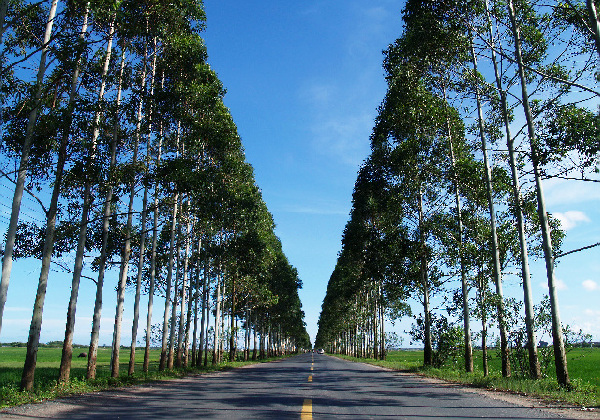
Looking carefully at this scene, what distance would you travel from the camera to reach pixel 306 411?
26.1 ft

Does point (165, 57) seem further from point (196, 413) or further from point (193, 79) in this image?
point (196, 413)

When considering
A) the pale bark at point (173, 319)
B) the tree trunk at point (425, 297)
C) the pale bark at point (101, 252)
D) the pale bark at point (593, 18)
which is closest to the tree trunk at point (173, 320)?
the pale bark at point (173, 319)

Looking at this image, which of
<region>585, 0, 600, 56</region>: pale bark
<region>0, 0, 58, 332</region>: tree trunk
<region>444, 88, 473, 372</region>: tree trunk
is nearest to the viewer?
<region>585, 0, 600, 56</region>: pale bark

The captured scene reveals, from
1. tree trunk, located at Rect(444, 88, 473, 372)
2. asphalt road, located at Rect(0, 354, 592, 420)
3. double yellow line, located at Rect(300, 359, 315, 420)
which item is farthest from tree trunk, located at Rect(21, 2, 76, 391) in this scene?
tree trunk, located at Rect(444, 88, 473, 372)

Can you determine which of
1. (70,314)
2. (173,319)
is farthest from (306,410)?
(173,319)

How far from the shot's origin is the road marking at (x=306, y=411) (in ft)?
23.9

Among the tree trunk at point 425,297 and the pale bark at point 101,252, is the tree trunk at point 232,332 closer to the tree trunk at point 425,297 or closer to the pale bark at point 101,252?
the tree trunk at point 425,297

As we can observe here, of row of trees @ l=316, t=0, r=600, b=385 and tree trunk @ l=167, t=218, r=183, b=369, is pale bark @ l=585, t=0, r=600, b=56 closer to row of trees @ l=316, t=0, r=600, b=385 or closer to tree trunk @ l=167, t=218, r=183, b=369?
row of trees @ l=316, t=0, r=600, b=385

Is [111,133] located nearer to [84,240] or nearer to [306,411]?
[84,240]

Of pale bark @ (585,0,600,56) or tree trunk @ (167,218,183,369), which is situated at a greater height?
pale bark @ (585,0,600,56)

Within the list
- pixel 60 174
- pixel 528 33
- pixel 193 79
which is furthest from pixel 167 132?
pixel 528 33

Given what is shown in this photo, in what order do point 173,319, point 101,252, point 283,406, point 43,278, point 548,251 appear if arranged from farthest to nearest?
point 173,319 < point 101,252 < point 43,278 < point 548,251 < point 283,406

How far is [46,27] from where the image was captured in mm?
12828

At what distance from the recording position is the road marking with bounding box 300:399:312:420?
23.9 feet
